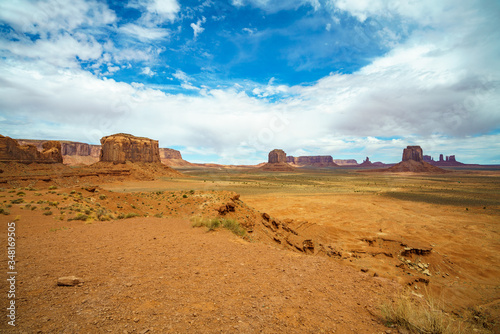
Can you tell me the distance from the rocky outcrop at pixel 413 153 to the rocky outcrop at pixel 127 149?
15771 cm

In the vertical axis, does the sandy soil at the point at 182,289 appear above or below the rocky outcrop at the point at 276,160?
below

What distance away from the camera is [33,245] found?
6.68 metres

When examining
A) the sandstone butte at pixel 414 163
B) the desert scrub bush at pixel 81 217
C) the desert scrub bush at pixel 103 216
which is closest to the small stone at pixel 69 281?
the desert scrub bush at pixel 81 217

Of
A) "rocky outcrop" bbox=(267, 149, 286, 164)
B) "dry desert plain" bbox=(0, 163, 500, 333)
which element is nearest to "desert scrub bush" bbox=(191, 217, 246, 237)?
"dry desert plain" bbox=(0, 163, 500, 333)

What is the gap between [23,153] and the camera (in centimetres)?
4588

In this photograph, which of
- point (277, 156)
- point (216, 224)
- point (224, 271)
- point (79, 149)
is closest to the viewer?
point (224, 271)

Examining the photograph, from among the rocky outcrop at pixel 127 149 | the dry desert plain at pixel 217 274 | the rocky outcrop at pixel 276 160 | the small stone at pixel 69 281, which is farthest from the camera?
the rocky outcrop at pixel 276 160

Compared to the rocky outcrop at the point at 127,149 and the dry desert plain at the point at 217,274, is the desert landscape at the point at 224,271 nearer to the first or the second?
the dry desert plain at the point at 217,274

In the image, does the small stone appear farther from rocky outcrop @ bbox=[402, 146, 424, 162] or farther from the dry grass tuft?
rocky outcrop @ bbox=[402, 146, 424, 162]

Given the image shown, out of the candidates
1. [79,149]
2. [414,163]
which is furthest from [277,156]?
[79,149]

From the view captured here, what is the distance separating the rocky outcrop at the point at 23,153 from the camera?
42688 millimetres

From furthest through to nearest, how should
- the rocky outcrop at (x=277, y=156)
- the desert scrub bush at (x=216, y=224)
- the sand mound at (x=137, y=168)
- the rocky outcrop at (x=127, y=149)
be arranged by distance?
the rocky outcrop at (x=277, y=156), the rocky outcrop at (x=127, y=149), the sand mound at (x=137, y=168), the desert scrub bush at (x=216, y=224)

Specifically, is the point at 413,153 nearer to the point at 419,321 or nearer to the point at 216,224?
the point at 216,224

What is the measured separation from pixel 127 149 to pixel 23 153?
26899mm
